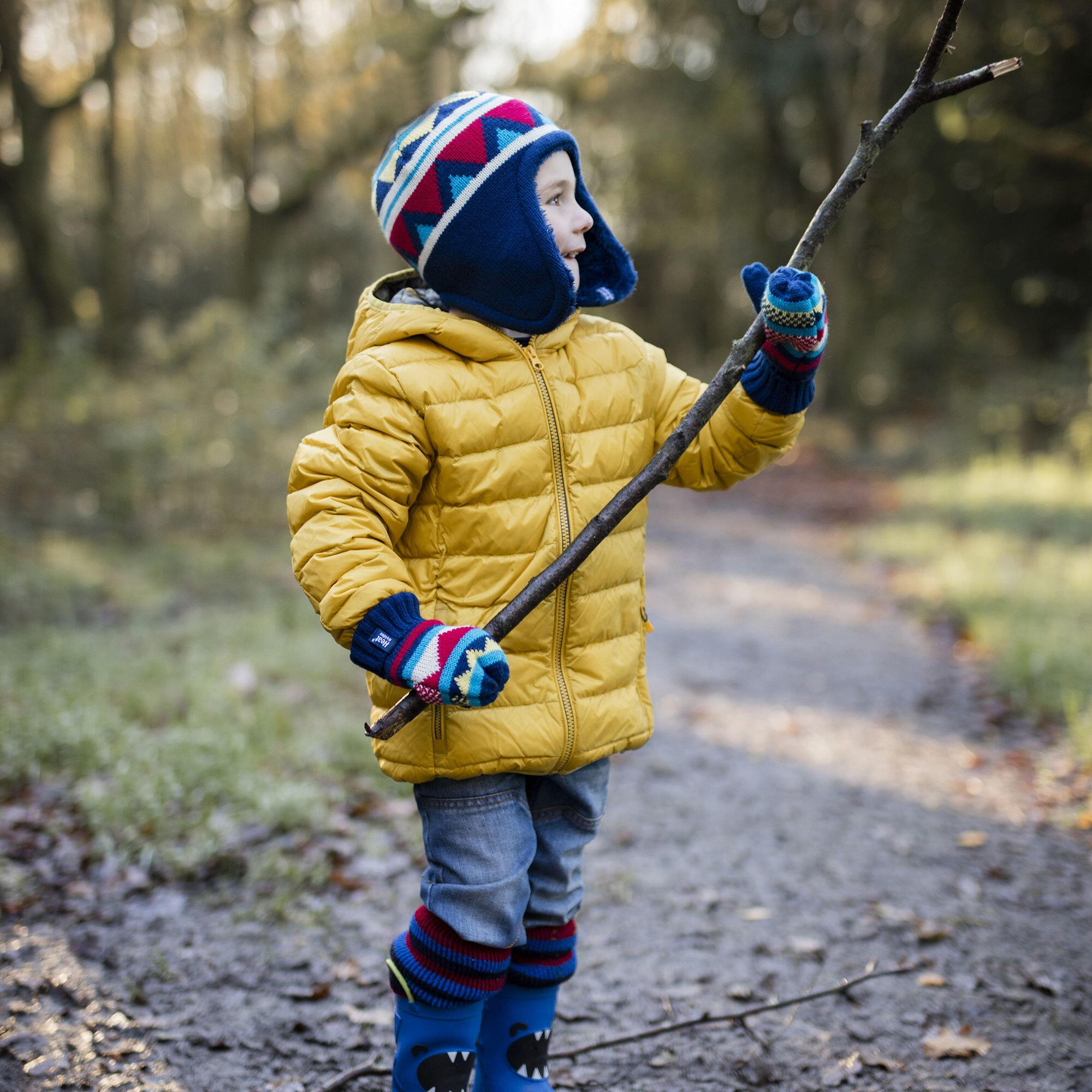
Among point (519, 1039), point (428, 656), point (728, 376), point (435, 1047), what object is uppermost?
point (728, 376)

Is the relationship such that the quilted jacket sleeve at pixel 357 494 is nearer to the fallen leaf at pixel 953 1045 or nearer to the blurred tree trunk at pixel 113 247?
the fallen leaf at pixel 953 1045

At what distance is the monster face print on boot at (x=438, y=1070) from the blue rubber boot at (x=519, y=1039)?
0.66ft

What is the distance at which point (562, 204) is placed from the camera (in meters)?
2.05

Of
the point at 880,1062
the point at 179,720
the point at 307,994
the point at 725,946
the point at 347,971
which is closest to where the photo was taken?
the point at 880,1062

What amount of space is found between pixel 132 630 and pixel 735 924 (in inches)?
158

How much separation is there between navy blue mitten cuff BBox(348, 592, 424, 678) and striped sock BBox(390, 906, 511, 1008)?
61cm

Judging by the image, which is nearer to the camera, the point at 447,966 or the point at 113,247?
the point at 447,966

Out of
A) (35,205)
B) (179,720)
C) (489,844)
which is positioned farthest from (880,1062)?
(35,205)

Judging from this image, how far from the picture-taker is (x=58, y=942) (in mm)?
2881

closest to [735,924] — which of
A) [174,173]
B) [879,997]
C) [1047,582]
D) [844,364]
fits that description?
[879,997]

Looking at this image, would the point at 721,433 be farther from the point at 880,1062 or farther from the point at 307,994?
the point at 307,994

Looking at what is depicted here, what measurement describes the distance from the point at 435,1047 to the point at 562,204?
68.9 inches

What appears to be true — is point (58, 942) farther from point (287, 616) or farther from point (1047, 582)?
point (1047, 582)

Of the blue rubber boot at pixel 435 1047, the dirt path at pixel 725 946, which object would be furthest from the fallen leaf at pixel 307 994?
the blue rubber boot at pixel 435 1047
